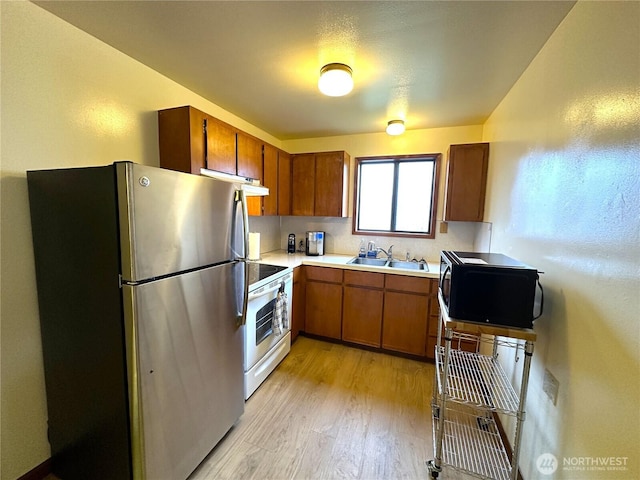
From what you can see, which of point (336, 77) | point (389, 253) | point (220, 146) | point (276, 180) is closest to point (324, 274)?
point (389, 253)

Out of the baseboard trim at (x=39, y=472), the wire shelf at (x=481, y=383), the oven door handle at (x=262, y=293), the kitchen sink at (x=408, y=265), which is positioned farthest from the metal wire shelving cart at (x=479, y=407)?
the baseboard trim at (x=39, y=472)

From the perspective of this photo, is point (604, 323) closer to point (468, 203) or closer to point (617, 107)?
point (617, 107)

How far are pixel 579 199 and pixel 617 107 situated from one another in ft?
1.12

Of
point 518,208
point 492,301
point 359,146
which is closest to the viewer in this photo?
point 492,301

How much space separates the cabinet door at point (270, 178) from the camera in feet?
9.15

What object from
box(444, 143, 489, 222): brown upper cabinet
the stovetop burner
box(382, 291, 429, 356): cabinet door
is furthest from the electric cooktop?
box(444, 143, 489, 222): brown upper cabinet

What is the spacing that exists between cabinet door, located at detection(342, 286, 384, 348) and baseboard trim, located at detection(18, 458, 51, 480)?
7.52 ft

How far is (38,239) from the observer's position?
1.34m

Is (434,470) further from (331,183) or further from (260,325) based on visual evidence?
(331,183)

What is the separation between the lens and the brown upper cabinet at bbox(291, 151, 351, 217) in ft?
10.3

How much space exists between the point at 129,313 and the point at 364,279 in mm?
2100

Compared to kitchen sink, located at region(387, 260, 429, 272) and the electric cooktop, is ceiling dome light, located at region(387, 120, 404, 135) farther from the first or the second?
the electric cooktop

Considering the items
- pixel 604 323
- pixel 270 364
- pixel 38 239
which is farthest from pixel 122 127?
pixel 604 323

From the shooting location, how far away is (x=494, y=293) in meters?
1.26
